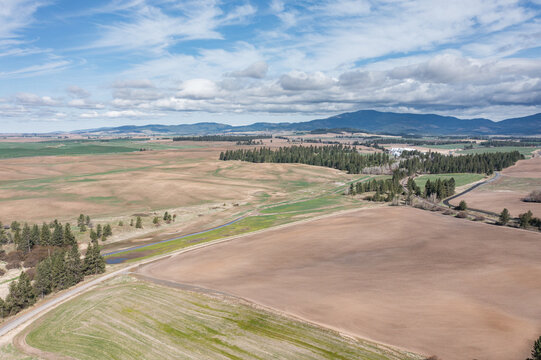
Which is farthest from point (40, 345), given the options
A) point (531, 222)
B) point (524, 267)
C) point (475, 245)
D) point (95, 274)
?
point (531, 222)

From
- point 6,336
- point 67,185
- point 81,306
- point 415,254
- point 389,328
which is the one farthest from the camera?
point 67,185

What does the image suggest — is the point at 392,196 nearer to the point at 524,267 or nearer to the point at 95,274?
the point at 524,267

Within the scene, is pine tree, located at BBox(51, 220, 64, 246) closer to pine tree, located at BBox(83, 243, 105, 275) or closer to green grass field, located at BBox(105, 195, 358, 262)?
green grass field, located at BBox(105, 195, 358, 262)

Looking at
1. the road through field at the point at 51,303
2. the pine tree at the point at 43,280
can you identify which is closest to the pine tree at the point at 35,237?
the pine tree at the point at 43,280

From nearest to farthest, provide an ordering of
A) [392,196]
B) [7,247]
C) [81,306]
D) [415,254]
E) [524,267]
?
1. [81,306]
2. [524,267]
3. [415,254]
4. [7,247]
5. [392,196]

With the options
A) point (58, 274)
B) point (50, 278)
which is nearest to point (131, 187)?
point (58, 274)

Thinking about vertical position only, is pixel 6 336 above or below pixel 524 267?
below
